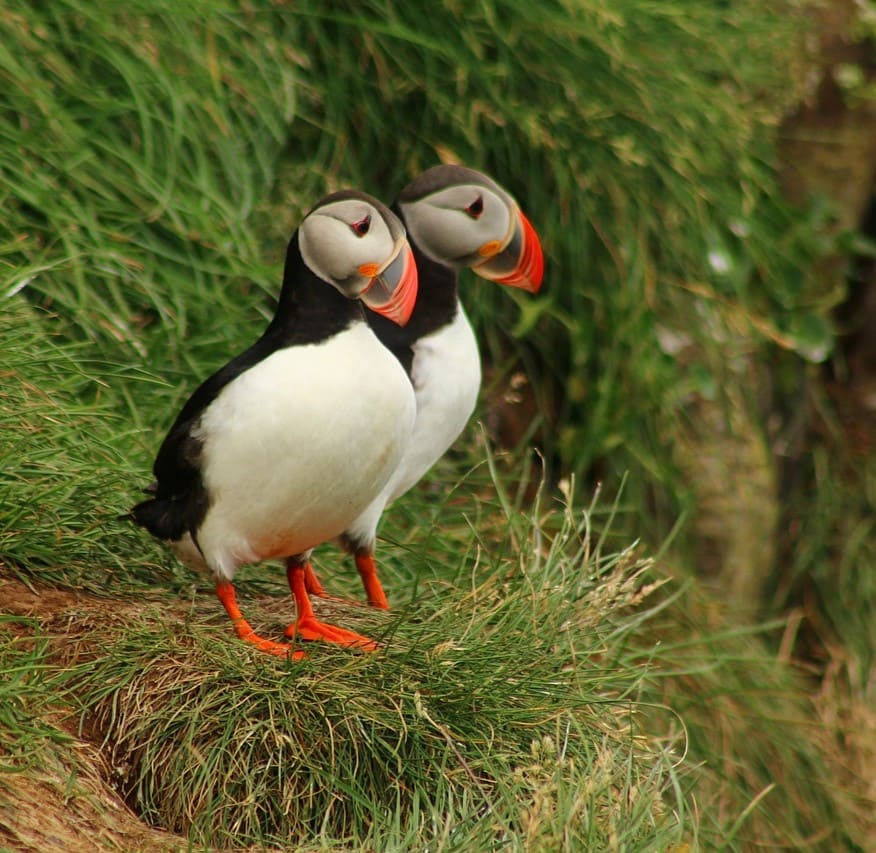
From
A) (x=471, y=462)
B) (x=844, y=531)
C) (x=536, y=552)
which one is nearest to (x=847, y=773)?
(x=844, y=531)

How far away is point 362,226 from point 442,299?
1.93 ft

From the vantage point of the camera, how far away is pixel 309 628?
2723mm

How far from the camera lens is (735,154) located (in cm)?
460

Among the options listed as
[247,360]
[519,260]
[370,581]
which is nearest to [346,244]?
[247,360]

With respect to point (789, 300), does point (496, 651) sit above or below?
above

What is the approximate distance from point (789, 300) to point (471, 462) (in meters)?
1.40

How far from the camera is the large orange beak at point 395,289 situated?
2664mm

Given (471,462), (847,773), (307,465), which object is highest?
(307,465)

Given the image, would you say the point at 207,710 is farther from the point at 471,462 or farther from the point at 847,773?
the point at 847,773

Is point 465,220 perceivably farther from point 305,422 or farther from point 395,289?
point 305,422

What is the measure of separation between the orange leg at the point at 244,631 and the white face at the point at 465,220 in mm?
911

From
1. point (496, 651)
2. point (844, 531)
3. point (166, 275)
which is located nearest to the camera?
point (496, 651)

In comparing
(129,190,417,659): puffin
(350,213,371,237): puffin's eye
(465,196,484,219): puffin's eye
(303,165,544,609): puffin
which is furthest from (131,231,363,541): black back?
(465,196,484,219): puffin's eye

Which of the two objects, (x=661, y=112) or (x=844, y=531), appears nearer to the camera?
(x=661, y=112)
